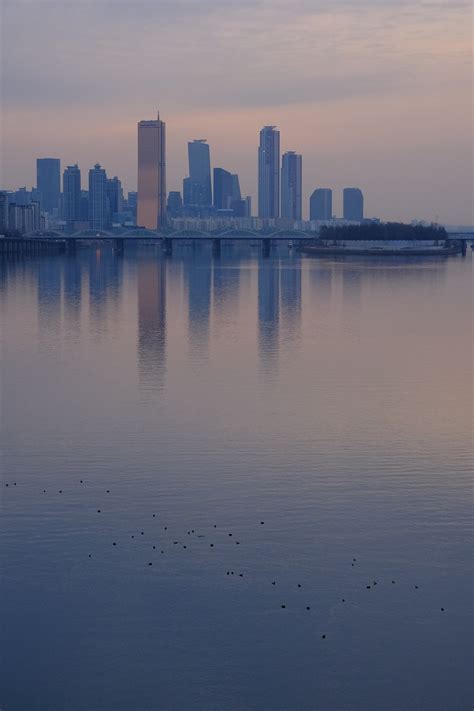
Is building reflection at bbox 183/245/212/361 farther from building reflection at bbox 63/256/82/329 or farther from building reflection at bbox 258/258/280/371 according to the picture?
building reflection at bbox 63/256/82/329

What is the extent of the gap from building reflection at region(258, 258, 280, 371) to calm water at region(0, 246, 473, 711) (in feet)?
2.16

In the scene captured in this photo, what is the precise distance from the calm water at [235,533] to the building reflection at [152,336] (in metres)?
0.23

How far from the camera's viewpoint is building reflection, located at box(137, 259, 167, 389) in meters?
24.4

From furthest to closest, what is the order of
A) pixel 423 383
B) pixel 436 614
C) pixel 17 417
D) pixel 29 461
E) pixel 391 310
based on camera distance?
pixel 391 310
pixel 423 383
pixel 17 417
pixel 29 461
pixel 436 614

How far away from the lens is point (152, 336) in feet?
108

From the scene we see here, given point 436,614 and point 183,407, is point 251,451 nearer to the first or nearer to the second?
point 183,407

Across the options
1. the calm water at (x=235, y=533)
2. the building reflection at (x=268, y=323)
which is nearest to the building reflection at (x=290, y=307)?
the building reflection at (x=268, y=323)

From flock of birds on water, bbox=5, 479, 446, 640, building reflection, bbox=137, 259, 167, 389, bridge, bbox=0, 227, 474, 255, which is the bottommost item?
flock of birds on water, bbox=5, 479, 446, 640

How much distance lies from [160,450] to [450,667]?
8.07 m

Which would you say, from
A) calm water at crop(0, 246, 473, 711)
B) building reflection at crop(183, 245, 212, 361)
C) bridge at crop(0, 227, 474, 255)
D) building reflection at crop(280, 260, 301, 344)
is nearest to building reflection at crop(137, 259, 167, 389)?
calm water at crop(0, 246, 473, 711)

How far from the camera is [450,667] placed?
363 inches

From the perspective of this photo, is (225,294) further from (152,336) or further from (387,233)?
(387,233)

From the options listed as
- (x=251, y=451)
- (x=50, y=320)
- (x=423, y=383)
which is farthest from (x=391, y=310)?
(x=251, y=451)

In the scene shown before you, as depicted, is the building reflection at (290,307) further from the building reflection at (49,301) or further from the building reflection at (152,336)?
the building reflection at (49,301)
